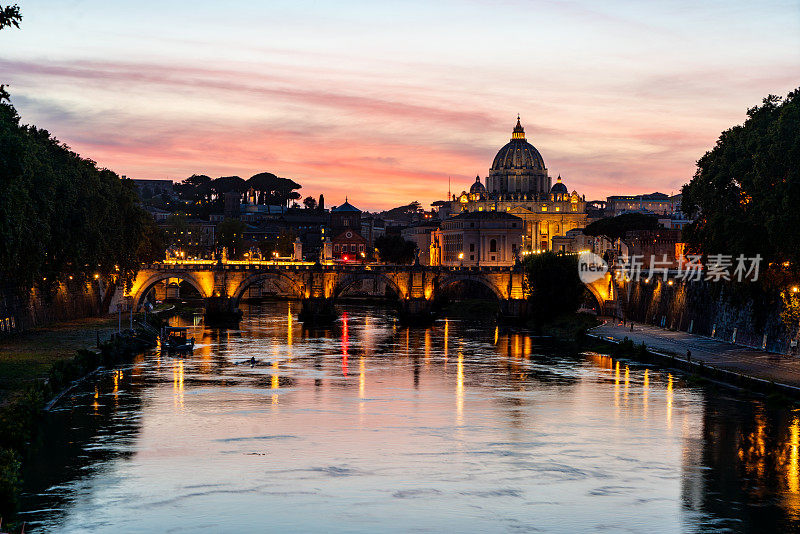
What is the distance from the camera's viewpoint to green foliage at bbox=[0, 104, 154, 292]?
45.7 metres

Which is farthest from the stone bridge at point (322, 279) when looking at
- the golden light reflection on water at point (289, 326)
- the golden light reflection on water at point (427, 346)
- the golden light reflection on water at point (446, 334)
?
the golden light reflection on water at point (427, 346)

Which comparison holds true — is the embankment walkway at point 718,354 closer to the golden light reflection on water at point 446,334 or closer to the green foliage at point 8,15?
the golden light reflection on water at point 446,334

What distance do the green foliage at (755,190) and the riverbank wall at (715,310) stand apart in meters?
3.05

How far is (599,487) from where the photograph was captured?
121ft

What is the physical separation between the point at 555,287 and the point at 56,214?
182ft

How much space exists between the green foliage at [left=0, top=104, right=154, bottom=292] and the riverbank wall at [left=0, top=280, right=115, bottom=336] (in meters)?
2.41

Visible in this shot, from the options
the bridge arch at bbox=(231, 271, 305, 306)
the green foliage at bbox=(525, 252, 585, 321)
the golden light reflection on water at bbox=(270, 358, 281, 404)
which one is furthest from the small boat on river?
the green foliage at bbox=(525, 252, 585, 321)

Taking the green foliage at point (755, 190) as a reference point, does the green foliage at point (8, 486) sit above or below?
below

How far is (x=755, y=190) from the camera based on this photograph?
59094 mm

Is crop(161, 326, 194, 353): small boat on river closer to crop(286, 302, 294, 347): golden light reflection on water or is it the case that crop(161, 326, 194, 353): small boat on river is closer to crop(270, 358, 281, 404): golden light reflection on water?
crop(270, 358, 281, 404): golden light reflection on water

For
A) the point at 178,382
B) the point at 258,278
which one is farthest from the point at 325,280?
the point at 178,382

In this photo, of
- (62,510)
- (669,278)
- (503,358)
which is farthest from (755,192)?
(62,510)

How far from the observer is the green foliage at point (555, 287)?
108062mm

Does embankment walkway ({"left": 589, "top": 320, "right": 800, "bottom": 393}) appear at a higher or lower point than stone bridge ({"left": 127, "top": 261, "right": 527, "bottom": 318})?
lower
